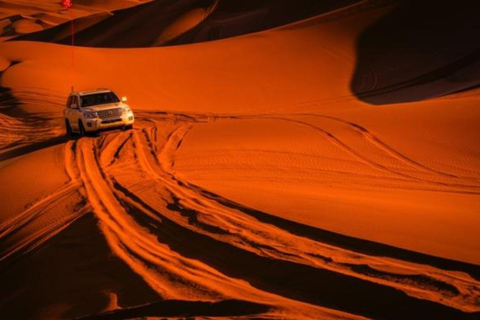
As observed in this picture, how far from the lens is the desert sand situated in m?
6.80

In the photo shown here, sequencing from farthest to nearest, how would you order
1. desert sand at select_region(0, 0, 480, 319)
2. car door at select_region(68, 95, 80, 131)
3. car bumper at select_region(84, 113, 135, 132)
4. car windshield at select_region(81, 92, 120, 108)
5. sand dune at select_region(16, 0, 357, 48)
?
sand dune at select_region(16, 0, 357, 48) < car windshield at select_region(81, 92, 120, 108) < car door at select_region(68, 95, 80, 131) < car bumper at select_region(84, 113, 135, 132) < desert sand at select_region(0, 0, 480, 319)

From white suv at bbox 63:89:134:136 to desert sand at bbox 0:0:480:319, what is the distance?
1.50 ft

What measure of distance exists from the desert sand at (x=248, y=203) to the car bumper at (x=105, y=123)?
334 mm

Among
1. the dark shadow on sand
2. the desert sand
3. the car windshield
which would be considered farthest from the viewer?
the dark shadow on sand

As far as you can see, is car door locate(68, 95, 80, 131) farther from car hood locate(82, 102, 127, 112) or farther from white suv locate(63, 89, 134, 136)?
car hood locate(82, 102, 127, 112)

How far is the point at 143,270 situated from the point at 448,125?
1121cm

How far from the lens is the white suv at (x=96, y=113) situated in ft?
65.7

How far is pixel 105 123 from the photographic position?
20016mm

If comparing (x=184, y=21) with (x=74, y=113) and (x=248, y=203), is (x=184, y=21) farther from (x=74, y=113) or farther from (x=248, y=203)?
(x=248, y=203)

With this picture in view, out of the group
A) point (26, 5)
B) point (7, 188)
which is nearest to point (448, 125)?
point (7, 188)

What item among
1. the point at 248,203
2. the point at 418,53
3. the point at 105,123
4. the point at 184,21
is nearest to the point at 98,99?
the point at 105,123

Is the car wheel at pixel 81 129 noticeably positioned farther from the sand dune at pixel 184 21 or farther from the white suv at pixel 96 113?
the sand dune at pixel 184 21

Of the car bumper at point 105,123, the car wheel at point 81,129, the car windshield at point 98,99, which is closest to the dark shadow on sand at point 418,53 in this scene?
the car windshield at point 98,99

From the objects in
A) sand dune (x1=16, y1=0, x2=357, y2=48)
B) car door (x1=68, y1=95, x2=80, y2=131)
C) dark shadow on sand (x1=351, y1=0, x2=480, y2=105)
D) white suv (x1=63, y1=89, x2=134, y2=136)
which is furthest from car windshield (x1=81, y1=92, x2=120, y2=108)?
sand dune (x1=16, y1=0, x2=357, y2=48)
